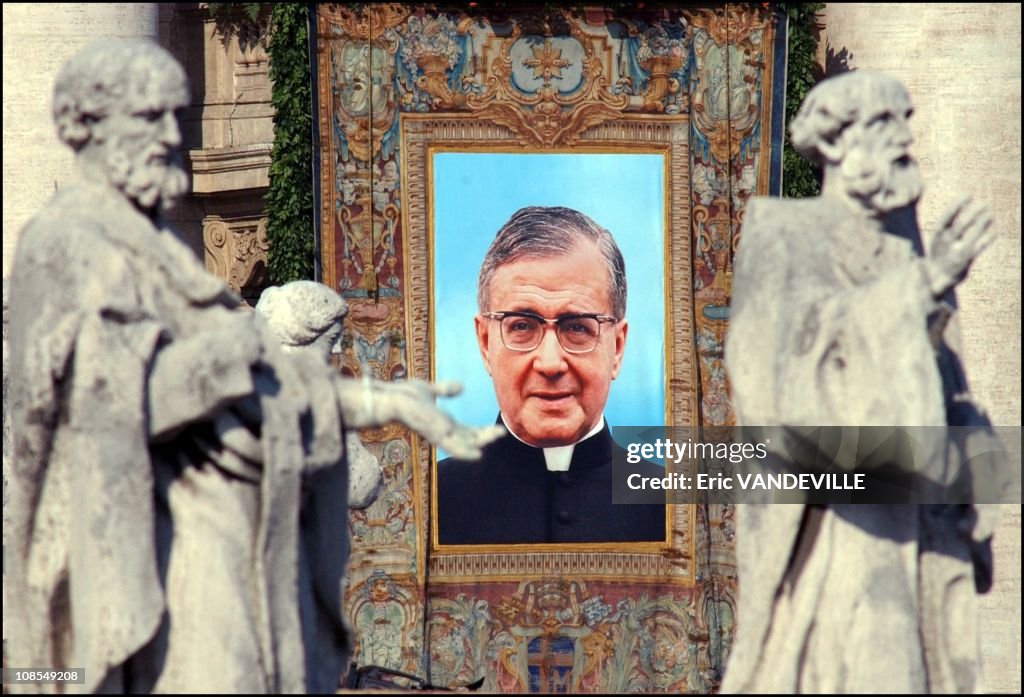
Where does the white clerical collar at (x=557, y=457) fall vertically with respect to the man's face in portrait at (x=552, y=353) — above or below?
below

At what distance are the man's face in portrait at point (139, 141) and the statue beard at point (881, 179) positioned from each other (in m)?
2.07

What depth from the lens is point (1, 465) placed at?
32.6 feet

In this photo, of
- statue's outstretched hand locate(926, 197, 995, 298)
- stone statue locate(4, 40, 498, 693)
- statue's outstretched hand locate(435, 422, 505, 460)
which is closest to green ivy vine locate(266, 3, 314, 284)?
stone statue locate(4, 40, 498, 693)

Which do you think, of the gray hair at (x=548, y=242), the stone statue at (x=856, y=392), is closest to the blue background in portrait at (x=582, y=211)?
the gray hair at (x=548, y=242)

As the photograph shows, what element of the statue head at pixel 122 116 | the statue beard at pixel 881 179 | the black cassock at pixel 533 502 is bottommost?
the black cassock at pixel 533 502

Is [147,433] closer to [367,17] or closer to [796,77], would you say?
[367,17]

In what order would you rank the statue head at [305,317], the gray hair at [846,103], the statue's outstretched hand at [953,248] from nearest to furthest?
the statue's outstretched hand at [953,248]
the gray hair at [846,103]
the statue head at [305,317]

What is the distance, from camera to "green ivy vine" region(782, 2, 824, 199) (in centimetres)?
1430

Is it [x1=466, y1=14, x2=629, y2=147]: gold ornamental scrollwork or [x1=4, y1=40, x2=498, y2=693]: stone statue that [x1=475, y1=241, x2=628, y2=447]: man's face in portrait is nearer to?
[x1=466, y1=14, x2=629, y2=147]: gold ornamental scrollwork

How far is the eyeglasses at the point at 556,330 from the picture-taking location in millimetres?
14336

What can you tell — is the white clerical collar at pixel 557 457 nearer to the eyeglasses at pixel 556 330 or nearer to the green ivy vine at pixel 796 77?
the eyeglasses at pixel 556 330

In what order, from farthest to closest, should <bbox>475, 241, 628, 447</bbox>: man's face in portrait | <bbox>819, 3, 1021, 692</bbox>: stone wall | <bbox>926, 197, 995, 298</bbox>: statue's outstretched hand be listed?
<bbox>475, 241, 628, 447</bbox>: man's face in portrait → <bbox>819, 3, 1021, 692</bbox>: stone wall → <bbox>926, 197, 995, 298</bbox>: statue's outstretched hand

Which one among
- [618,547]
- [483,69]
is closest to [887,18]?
[483,69]

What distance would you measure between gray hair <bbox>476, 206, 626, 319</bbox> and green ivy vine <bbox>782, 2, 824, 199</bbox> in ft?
3.08
